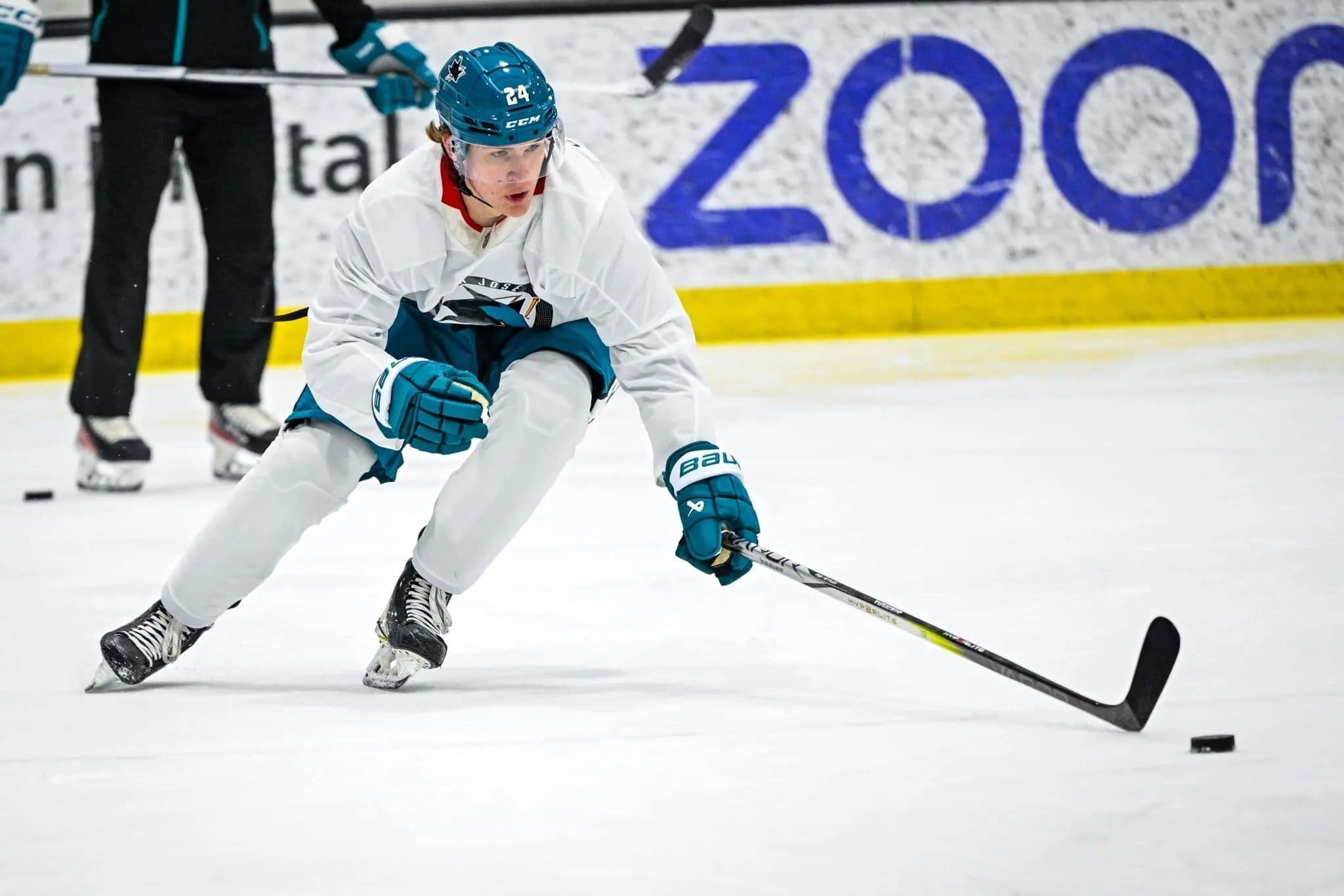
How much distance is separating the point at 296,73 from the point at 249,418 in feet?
2.61

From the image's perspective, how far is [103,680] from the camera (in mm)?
2301

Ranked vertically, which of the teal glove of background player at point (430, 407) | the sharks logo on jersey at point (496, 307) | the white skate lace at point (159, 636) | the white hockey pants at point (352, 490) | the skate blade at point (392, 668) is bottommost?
the skate blade at point (392, 668)

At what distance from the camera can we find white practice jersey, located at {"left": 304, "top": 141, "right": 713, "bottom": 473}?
2.20 metres

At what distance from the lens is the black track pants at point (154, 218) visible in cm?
406

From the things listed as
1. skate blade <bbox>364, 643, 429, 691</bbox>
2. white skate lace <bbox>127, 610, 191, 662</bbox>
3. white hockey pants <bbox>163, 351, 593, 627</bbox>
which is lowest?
skate blade <bbox>364, 643, 429, 691</bbox>

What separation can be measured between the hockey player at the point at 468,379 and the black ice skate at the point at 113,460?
1.73 metres

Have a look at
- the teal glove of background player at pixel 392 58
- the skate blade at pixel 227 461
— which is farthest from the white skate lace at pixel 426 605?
the teal glove of background player at pixel 392 58

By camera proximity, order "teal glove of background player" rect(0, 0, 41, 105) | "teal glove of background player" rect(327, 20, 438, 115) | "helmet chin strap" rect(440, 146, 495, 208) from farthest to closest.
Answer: "teal glove of background player" rect(327, 20, 438, 115)
"teal glove of background player" rect(0, 0, 41, 105)
"helmet chin strap" rect(440, 146, 495, 208)

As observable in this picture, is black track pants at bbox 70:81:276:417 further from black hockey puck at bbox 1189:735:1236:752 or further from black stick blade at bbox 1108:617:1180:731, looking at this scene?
black hockey puck at bbox 1189:735:1236:752

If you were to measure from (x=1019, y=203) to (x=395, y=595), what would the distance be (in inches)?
170

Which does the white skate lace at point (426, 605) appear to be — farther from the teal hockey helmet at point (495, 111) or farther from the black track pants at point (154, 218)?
the black track pants at point (154, 218)

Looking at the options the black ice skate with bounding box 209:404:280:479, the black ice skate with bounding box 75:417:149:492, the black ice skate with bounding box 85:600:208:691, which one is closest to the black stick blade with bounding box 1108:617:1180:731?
the black ice skate with bounding box 85:600:208:691

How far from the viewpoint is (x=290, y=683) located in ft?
7.65

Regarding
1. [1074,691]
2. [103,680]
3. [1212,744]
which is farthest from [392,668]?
[1212,744]
